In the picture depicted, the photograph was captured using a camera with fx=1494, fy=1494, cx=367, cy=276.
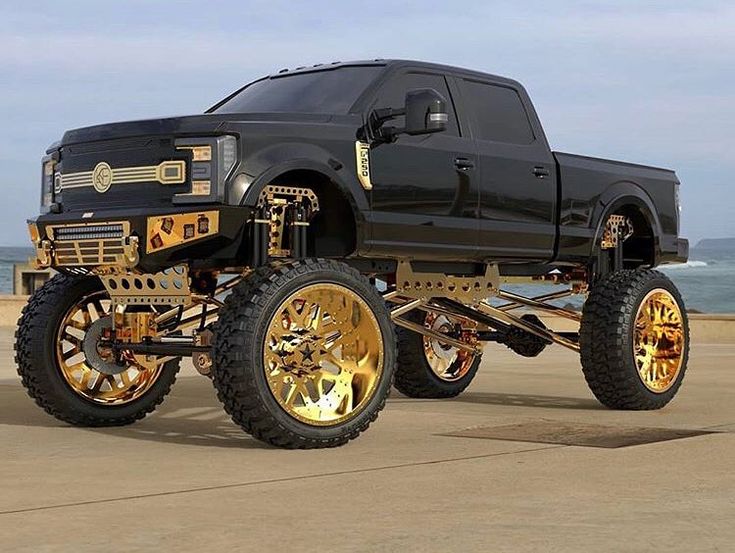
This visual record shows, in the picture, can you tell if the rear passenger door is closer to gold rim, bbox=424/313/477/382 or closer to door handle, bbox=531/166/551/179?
door handle, bbox=531/166/551/179

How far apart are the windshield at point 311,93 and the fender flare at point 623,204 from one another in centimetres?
254

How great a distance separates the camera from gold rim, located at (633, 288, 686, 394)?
1147 cm

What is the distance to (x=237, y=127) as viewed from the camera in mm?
8602

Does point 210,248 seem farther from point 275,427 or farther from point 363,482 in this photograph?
point 363,482

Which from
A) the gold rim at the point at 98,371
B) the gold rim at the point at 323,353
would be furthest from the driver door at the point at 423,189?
the gold rim at the point at 98,371

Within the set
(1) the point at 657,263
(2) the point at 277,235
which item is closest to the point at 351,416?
(2) the point at 277,235

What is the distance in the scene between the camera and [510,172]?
1074 cm

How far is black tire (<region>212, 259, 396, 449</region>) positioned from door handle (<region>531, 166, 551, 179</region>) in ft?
8.86

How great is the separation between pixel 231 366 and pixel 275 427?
0.43 meters

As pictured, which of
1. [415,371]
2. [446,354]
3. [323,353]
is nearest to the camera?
[323,353]

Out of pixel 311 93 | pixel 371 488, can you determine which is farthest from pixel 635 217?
pixel 371 488

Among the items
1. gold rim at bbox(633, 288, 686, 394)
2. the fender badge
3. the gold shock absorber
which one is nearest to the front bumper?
the gold shock absorber

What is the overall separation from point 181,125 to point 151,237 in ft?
2.21

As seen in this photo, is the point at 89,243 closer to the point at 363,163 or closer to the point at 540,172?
the point at 363,163
